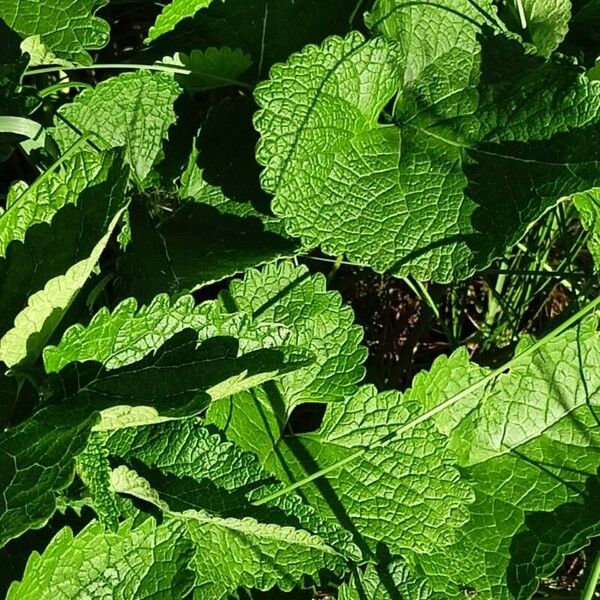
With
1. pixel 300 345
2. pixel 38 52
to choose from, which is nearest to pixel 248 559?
pixel 300 345

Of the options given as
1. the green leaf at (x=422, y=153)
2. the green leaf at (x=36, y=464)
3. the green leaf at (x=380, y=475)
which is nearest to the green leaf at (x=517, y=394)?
the green leaf at (x=380, y=475)

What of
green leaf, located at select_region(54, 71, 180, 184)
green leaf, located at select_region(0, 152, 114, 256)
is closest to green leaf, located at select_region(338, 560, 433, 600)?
green leaf, located at select_region(0, 152, 114, 256)

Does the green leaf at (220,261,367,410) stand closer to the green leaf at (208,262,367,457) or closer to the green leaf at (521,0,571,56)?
the green leaf at (208,262,367,457)

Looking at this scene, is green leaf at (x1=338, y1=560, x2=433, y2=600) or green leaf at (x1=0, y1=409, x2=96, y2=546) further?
green leaf at (x1=338, y1=560, x2=433, y2=600)

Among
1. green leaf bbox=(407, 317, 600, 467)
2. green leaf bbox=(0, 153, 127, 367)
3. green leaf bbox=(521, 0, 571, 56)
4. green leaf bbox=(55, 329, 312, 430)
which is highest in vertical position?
green leaf bbox=(521, 0, 571, 56)

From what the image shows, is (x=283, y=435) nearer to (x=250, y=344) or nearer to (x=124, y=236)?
(x=250, y=344)

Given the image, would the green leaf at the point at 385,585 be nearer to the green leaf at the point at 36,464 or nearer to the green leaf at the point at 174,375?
the green leaf at the point at 174,375

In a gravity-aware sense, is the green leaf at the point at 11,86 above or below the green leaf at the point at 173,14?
below

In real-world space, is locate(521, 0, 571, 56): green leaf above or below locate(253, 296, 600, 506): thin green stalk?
above
